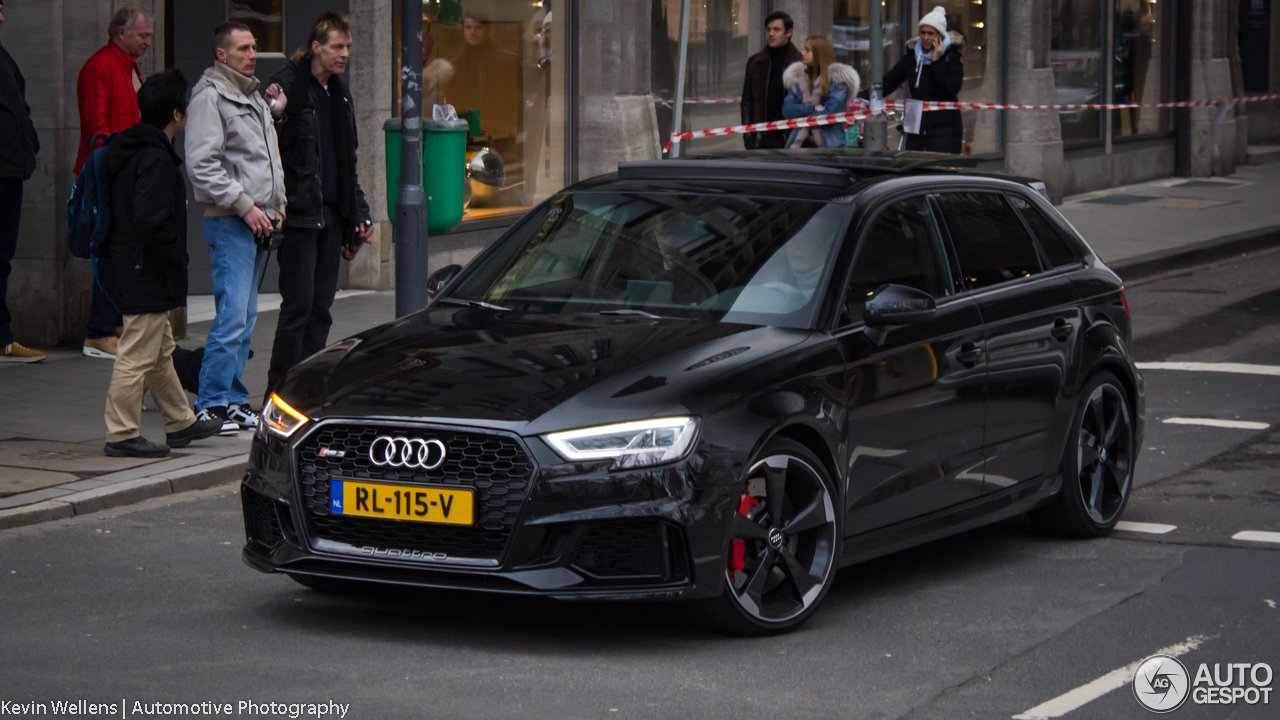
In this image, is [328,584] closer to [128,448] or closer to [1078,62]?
[128,448]

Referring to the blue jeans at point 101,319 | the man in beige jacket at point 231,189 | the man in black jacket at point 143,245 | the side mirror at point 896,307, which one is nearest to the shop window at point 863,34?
the blue jeans at point 101,319

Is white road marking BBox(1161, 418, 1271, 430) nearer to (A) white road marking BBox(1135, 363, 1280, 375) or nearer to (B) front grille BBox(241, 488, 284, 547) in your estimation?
(A) white road marking BBox(1135, 363, 1280, 375)

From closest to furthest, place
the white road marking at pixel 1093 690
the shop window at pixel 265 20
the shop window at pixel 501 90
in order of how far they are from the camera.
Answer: the white road marking at pixel 1093 690, the shop window at pixel 265 20, the shop window at pixel 501 90

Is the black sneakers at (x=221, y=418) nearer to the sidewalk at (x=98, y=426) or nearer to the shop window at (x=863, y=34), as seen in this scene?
the sidewalk at (x=98, y=426)

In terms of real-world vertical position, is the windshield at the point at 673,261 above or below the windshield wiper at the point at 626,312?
above

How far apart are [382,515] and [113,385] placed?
3.42 metres

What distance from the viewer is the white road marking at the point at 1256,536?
7457 millimetres

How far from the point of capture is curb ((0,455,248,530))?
7477mm

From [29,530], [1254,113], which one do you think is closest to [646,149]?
[29,530]

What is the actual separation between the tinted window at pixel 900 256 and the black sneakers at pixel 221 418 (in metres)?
3.89

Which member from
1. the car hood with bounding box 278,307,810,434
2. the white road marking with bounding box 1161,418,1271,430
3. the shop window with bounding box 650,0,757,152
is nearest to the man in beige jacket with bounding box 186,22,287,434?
the car hood with bounding box 278,307,810,434

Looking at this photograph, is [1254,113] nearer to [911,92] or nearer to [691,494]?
[911,92]

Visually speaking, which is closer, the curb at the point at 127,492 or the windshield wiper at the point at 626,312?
the windshield wiper at the point at 626,312

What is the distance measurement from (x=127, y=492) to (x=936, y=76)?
33.3 feet
